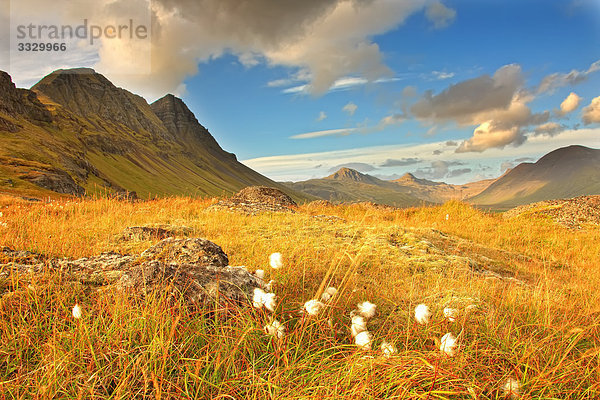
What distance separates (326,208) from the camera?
53.4ft

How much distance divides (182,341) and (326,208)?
1410 cm

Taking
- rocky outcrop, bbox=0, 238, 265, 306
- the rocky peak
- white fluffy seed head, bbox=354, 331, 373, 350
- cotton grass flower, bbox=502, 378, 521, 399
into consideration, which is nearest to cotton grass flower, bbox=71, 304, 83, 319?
rocky outcrop, bbox=0, 238, 265, 306

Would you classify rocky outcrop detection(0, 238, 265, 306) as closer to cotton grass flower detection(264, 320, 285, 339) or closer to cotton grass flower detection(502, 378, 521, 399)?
cotton grass flower detection(264, 320, 285, 339)

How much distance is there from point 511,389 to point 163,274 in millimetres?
2922

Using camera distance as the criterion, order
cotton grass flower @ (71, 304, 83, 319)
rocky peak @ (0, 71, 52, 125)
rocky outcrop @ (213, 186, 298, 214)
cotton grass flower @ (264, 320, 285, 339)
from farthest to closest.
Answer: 1. rocky peak @ (0, 71, 52, 125)
2. rocky outcrop @ (213, 186, 298, 214)
3. cotton grass flower @ (71, 304, 83, 319)
4. cotton grass flower @ (264, 320, 285, 339)

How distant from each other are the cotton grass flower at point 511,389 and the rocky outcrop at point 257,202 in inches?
361

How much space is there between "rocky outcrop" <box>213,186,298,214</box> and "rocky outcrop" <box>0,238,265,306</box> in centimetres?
669

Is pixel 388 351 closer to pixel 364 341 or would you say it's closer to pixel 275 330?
pixel 364 341

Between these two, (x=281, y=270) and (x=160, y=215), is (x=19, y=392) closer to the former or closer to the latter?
(x=281, y=270)

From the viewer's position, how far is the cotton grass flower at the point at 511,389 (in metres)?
2.07

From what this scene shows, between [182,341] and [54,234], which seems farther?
[54,234]

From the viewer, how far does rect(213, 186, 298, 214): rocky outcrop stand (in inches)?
447

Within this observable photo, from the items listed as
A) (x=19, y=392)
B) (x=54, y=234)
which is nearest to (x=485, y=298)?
(x=19, y=392)

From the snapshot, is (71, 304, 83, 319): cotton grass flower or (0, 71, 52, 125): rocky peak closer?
(71, 304, 83, 319): cotton grass flower
